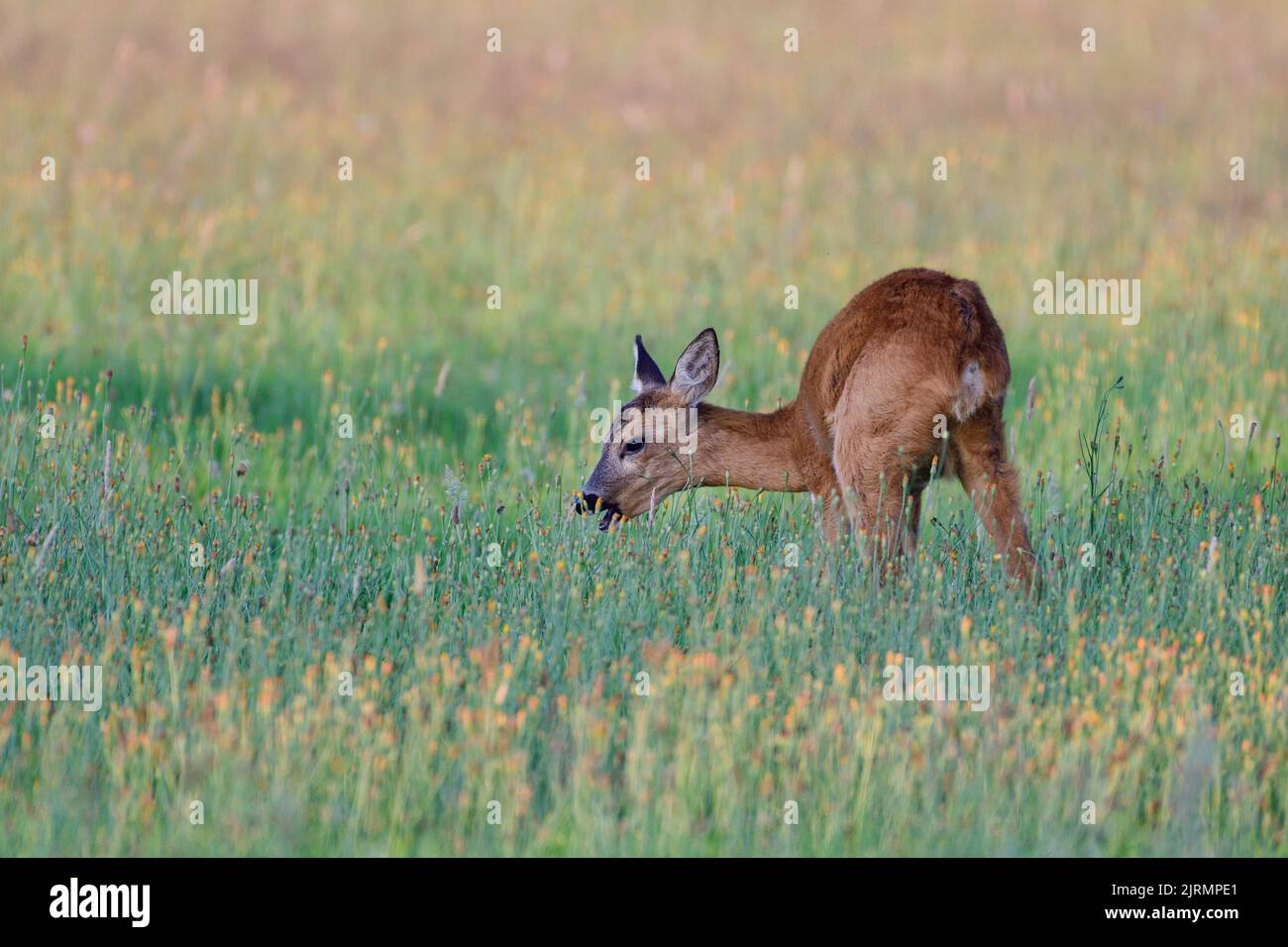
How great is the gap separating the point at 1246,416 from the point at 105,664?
25.6 ft

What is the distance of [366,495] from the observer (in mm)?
9203

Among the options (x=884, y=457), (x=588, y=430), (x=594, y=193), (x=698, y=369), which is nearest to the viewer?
(x=884, y=457)

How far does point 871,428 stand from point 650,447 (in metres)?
1.30

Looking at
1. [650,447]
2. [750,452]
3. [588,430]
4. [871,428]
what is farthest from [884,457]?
[588,430]

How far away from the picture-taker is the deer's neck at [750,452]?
943cm

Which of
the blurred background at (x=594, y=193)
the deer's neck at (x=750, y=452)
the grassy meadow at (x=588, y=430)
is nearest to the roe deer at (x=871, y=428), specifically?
the deer's neck at (x=750, y=452)

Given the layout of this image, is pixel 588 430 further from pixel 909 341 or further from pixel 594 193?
pixel 594 193

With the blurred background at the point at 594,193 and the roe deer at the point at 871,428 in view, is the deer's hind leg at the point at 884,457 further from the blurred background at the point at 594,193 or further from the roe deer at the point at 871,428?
the blurred background at the point at 594,193

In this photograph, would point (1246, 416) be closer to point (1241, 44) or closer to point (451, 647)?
point (451, 647)

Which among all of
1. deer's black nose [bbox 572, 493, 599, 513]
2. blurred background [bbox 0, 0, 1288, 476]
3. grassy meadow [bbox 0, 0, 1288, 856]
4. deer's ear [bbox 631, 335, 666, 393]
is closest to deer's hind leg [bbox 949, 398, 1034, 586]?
grassy meadow [bbox 0, 0, 1288, 856]

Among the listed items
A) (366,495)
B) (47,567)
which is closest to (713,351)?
(366,495)

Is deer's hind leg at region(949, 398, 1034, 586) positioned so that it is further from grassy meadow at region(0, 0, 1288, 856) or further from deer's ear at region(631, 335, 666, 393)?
deer's ear at region(631, 335, 666, 393)

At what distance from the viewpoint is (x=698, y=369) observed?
9375 mm

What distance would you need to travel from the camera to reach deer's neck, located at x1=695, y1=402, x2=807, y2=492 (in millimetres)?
9430
